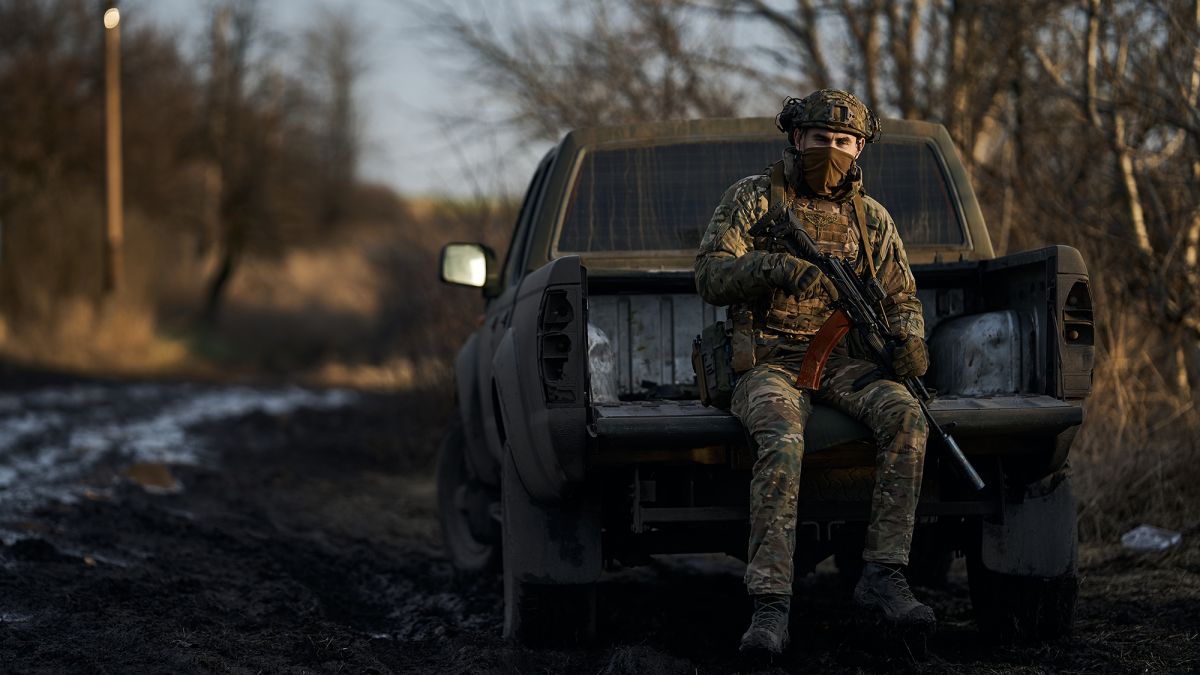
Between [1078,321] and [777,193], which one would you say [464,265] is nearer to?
[777,193]

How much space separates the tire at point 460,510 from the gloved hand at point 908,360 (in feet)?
7.43

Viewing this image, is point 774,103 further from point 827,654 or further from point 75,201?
point 75,201

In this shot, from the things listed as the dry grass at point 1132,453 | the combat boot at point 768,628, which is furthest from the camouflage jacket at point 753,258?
the dry grass at point 1132,453

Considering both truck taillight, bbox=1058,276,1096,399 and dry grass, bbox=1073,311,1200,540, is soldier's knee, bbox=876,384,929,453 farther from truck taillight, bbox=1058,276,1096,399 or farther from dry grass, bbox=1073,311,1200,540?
dry grass, bbox=1073,311,1200,540

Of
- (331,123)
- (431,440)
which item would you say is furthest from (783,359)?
(331,123)

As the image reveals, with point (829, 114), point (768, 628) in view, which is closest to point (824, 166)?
point (829, 114)

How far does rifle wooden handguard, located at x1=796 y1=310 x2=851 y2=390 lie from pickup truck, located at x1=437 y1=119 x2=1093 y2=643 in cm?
12

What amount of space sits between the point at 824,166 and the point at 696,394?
0.99 m

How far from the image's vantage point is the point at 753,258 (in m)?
4.65

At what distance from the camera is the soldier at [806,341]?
14.4ft

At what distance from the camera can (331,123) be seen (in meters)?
65.0

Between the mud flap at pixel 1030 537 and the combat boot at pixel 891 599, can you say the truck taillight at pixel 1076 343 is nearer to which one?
the mud flap at pixel 1030 537

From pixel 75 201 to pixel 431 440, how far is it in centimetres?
1769

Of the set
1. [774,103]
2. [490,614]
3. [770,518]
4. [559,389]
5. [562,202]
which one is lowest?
[490,614]
